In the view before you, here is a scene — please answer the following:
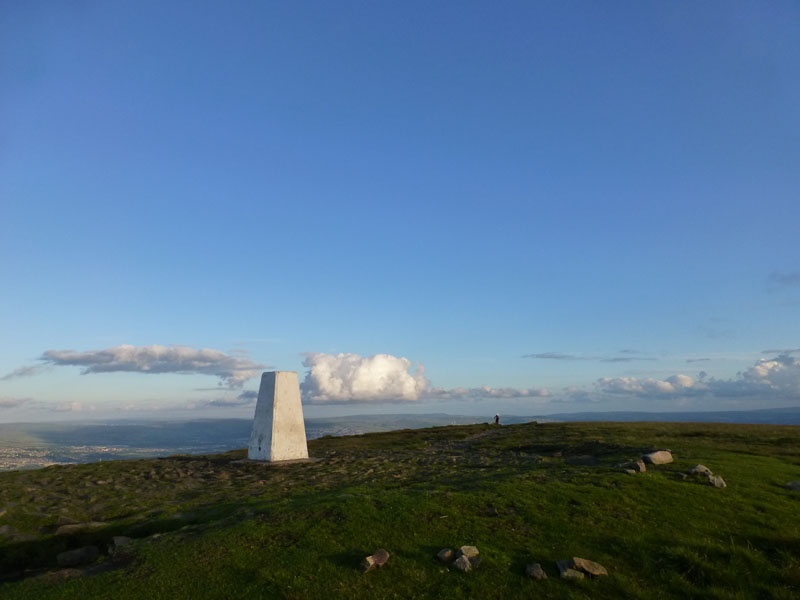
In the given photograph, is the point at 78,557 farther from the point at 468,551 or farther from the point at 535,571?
the point at 535,571

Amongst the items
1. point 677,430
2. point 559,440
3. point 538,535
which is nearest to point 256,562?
point 538,535

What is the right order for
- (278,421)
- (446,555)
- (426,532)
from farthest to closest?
Result: (278,421) < (426,532) < (446,555)

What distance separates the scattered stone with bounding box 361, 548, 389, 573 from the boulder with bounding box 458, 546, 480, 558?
84.0 inches

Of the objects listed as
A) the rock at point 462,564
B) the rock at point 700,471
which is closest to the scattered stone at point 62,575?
the rock at point 462,564

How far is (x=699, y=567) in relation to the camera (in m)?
12.8

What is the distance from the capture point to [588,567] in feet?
41.3

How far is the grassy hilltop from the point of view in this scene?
1249 cm

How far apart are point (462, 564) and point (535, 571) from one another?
193cm

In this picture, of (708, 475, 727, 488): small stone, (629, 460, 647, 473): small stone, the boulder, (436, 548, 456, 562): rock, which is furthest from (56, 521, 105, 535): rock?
(708, 475, 727, 488): small stone

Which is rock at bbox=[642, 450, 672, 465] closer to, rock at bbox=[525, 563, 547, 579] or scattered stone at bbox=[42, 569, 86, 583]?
rock at bbox=[525, 563, 547, 579]

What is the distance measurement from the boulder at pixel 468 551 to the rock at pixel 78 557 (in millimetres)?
13520

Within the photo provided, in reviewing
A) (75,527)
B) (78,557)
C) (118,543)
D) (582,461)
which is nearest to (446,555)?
(118,543)

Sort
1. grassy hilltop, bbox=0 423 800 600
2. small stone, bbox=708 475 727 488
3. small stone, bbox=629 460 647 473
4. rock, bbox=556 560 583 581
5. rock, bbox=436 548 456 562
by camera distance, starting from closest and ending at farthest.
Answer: rock, bbox=556 560 583 581, grassy hilltop, bbox=0 423 800 600, rock, bbox=436 548 456 562, small stone, bbox=708 475 727 488, small stone, bbox=629 460 647 473

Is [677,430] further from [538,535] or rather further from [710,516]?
[538,535]
